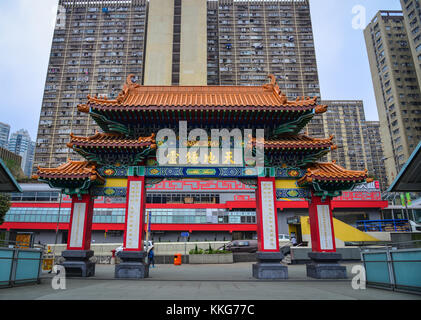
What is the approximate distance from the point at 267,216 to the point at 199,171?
410 centimetres

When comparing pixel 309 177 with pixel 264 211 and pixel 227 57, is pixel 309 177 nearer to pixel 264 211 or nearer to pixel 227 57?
pixel 264 211

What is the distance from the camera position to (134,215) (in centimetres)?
1346

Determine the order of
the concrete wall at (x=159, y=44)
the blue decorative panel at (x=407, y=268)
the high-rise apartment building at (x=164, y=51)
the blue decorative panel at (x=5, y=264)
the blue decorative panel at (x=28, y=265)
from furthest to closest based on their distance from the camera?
the high-rise apartment building at (x=164, y=51) → the concrete wall at (x=159, y=44) → the blue decorative panel at (x=28, y=265) → the blue decorative panel at (x=5, y=264) → the blue decorative panel at (x=407, y=268)

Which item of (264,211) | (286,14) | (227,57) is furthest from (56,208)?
(286,14)

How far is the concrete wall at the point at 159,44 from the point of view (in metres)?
63.4

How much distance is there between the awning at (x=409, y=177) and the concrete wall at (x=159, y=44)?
58.8 meters

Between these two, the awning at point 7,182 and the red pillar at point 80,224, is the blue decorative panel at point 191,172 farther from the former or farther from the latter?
the awning at point 7,182

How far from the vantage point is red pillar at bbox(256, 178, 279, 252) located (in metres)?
13.4

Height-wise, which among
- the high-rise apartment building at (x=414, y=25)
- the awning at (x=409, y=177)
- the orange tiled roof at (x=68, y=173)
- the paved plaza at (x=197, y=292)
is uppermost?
the high-rise apartment building at (x=414, y=25)

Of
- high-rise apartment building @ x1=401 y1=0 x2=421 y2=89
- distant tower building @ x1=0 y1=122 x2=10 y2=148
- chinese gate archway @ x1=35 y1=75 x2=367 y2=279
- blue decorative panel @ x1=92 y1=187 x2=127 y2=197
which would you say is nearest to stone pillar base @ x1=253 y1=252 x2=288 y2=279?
chinese gate archway @ x1=35 y1=75 x2=367 y2=279

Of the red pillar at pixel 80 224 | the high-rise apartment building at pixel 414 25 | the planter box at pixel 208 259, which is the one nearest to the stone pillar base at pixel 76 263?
the red pillar at pixel 80 224

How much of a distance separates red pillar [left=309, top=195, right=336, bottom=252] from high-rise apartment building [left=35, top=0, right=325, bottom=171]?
177ft

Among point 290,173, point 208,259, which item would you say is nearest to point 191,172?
point 290,173

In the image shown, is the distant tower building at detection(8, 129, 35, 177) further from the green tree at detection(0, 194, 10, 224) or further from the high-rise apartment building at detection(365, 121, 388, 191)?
the high-rise apartment building at detection(365, 121, 388, 191)
